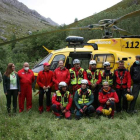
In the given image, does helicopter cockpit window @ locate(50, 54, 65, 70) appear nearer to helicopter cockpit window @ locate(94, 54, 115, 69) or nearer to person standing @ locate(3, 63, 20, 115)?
helicopter cockpit window @ locate(94, 54, 115, 69)

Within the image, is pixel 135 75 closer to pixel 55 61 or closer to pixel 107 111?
pixel 107 111

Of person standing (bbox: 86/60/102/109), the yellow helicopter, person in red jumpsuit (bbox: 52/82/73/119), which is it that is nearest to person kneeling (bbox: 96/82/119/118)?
person standing (bbox: 86/60/102/109)

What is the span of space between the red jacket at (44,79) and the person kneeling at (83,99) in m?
1.11

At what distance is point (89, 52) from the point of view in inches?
309

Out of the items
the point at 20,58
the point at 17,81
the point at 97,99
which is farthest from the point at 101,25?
the point at 20,58

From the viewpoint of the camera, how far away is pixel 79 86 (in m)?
6.72

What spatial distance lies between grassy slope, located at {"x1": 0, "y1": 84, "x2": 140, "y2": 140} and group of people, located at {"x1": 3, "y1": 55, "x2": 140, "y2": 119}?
0.47 meters

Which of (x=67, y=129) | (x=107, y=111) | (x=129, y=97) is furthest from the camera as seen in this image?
(x=129, y=97)

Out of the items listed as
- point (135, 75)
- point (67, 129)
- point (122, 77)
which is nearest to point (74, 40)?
point (122, 77)

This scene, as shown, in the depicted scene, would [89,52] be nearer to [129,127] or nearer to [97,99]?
[97,99]

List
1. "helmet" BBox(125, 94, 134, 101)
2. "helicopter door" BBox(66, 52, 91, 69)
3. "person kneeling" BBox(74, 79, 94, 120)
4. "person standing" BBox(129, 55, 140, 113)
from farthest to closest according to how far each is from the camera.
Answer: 1. "helicopter door" BBox(66, 52, 91, 69)
2. "person standing" BBox(129, 55, 140, 113)
3. "helmet" BBox(125, 94, 134, 101)
4. "person kneeling" BBox(74, 79, 94, 120)

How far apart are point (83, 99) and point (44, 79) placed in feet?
5.06

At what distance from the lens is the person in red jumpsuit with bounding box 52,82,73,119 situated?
6251mm

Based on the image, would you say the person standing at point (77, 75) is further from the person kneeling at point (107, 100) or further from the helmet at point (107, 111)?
the helmet at point (107, 111)
